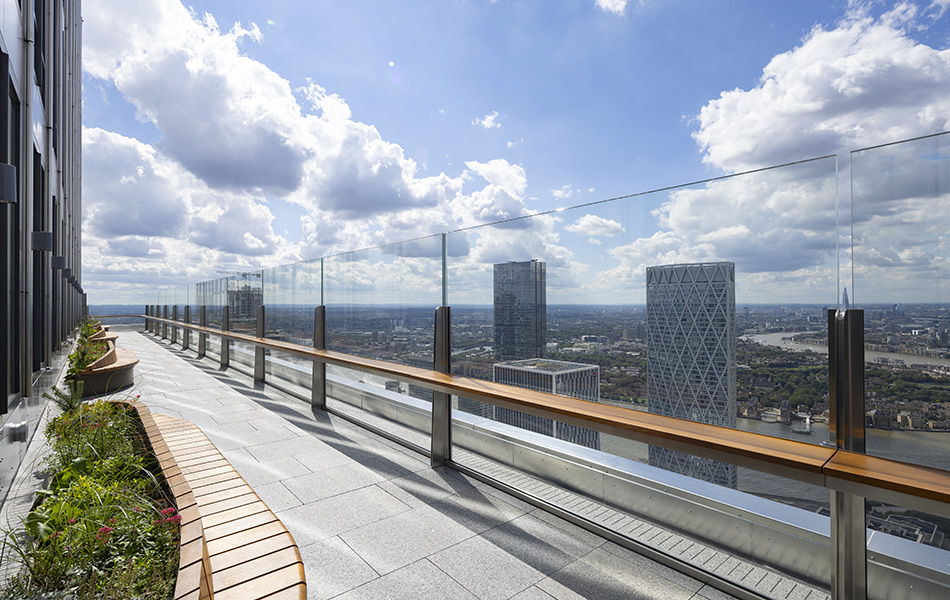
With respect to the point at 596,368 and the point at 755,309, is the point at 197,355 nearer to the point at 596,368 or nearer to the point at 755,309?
the point at 596,368

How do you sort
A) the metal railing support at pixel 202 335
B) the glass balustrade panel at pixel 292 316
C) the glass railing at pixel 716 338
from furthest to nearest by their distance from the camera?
the metal railing support at pixel 202 335
the glass balustrade panel at pixel 292 316
the glass railing at pixel 716 338

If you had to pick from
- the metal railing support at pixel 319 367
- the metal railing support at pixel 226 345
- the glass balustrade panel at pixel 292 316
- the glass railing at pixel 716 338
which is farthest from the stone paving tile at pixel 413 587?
the metal railing support at pixel 226 345

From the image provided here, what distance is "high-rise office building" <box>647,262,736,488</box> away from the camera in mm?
2326

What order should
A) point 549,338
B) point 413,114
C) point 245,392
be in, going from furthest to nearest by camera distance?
point 413,114 < point 245,392 < point 549,338

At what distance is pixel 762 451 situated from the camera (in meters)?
1.96

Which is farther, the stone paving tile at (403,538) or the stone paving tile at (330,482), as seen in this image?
the stone paving tile at (330,482)

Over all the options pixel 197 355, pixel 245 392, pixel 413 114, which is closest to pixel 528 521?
pixel 245 392

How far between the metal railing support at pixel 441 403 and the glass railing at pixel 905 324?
3.10 meters

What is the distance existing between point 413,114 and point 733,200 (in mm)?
6956

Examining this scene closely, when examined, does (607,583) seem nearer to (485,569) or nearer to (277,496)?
(485,569)

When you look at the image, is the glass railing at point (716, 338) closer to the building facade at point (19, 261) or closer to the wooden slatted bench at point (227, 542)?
the wooden slatted bench at point (227, 542)

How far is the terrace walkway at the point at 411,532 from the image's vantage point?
2334 mm

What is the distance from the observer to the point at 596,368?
2.95 m

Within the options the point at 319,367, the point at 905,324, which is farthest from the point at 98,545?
the point at 319,367
